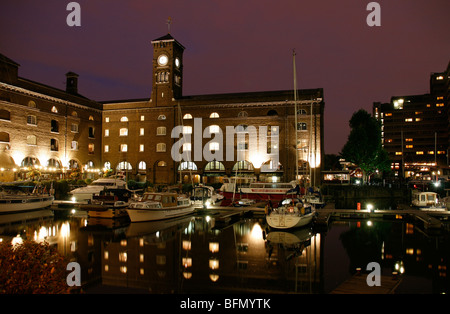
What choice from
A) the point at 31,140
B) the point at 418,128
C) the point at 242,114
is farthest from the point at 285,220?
the point at 418,128

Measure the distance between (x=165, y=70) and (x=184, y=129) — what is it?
11.0 metres

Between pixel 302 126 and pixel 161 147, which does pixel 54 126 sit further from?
pixel 302 126

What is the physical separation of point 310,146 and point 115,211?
32370 mm

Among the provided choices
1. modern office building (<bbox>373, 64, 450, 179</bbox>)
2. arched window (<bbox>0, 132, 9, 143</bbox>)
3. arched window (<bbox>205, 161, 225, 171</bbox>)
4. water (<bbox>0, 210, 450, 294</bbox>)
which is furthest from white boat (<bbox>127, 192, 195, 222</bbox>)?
modern office building (<bbox>373, 64, 450, 179</bbox>)

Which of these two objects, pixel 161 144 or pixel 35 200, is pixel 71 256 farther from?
pixel 161 144

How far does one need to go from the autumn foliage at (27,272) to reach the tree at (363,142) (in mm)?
58211

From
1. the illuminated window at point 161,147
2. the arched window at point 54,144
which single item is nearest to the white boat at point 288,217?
the illuminated window at point 161,147

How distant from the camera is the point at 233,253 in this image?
17141mm

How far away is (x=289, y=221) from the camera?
22.8 metres

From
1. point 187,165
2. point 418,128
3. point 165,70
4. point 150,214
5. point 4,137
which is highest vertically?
point 165,70

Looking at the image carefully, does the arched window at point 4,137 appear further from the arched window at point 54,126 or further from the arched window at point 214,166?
the arched window at point 214,166

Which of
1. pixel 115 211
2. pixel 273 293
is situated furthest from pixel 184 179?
pixel 273 293

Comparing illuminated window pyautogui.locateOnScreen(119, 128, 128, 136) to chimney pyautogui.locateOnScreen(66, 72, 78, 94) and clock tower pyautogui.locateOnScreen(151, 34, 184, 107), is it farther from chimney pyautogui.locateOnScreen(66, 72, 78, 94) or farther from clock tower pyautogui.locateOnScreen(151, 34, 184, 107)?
chimney pyautogui.locateOnScreen(66, 72, 78, 94)

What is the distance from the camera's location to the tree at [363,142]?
5850 cm
